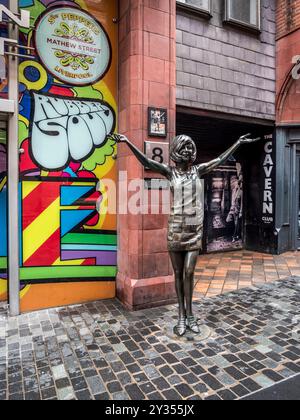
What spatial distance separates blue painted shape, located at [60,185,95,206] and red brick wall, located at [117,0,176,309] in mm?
700

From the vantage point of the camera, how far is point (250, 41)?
7.05 m

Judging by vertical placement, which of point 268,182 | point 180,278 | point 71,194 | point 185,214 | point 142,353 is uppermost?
point 268,182

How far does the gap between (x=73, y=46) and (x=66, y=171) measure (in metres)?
1.83

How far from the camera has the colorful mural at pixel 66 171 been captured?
14.0 ft

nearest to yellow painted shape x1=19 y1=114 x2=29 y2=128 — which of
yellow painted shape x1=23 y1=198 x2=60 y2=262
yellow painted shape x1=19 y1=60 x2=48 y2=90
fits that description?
yellow painted shape x1=19 y1=60 x2=48 y2=90

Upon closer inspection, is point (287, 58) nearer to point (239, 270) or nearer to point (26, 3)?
point (239, 270)

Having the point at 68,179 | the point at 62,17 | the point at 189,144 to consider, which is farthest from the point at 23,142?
the point at 189,144

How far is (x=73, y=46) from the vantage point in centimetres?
453

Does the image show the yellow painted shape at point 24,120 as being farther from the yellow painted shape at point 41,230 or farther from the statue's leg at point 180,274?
the statue's leg at point 180,274

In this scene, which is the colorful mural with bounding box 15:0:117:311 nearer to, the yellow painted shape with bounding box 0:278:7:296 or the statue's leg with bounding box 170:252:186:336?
the yellow painted shape with bounding box 0:278:7:296

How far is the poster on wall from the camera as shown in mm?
8273

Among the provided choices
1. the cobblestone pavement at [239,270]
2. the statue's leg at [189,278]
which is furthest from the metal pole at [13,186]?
the cobblestone pavement at [239,270]

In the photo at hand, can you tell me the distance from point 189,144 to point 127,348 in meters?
2.35

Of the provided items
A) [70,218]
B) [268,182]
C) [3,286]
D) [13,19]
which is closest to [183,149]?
[70,218]
